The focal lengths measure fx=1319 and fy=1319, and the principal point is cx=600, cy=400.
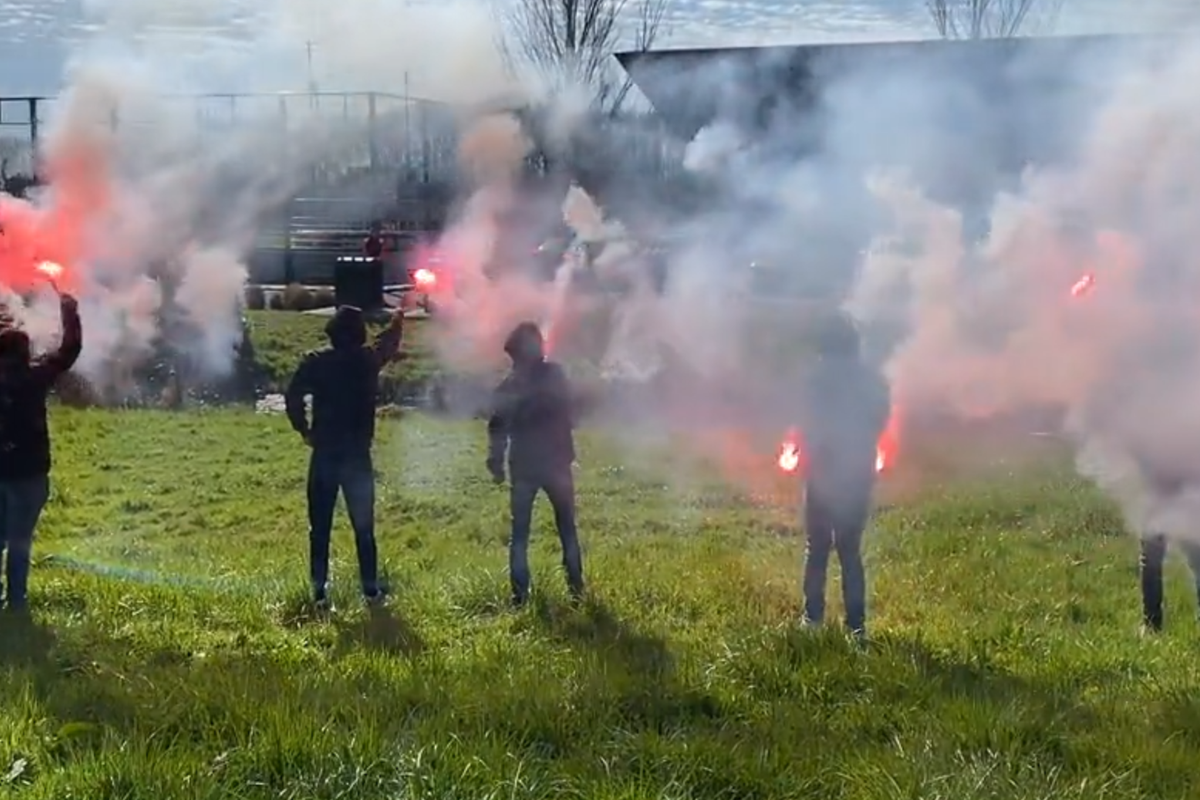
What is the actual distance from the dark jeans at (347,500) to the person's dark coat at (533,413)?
2.88 ft

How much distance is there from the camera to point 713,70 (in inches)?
484

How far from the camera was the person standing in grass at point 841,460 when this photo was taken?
23.9ft

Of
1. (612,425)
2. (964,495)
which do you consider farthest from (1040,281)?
(612,425)

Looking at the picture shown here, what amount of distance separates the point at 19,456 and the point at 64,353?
70 cm

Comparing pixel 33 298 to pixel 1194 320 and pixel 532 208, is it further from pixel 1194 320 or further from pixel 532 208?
pixel 1194 320

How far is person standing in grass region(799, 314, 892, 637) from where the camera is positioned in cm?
728

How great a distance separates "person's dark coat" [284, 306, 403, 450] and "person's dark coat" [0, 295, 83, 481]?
143 cm

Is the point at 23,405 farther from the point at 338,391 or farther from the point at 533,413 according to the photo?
the point at 533,413

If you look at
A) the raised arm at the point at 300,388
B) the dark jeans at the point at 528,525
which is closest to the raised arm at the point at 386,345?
the raised arm at the point at 300,388

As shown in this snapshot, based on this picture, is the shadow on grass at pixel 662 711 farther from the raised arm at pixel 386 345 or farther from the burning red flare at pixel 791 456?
the raised arm at pixel 386 345

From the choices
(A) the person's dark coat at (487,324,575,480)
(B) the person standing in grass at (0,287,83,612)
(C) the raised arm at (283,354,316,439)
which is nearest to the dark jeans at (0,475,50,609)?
(B) the person standing in grass at (0,287,83,612)

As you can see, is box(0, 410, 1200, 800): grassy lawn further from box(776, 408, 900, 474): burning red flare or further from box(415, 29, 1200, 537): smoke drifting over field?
box(415, 29, 1200, 537): smoke drifting over field

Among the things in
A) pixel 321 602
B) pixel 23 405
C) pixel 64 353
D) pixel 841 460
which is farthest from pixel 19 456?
pixel 841 460

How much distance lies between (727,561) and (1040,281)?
2.85m
